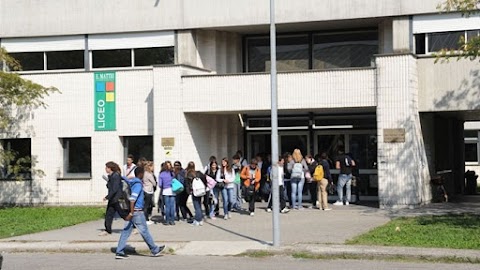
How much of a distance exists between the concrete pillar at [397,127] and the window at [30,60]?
11616 millimetres

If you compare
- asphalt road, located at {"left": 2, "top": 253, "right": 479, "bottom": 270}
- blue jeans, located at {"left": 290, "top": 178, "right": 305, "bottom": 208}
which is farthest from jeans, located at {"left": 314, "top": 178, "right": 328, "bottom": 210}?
asphalt road, located at {"left": 2, "top": 253, "right": 479, "bottom": 270}

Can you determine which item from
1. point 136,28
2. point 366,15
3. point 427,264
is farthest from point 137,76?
point 427,264

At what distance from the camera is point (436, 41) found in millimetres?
23594

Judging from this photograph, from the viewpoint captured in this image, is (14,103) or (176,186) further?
(14,103)

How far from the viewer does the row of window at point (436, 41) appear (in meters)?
23.4

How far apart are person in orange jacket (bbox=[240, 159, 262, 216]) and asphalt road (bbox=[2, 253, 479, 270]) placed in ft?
22.4

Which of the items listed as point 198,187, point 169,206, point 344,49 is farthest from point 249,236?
point 344,49

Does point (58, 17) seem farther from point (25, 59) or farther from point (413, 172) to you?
point (413, 172)

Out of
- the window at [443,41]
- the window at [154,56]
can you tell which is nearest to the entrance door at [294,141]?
the window at [154,56]

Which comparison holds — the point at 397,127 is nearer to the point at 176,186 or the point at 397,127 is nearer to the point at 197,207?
the point at 197,207

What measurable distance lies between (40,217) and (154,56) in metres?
6.67

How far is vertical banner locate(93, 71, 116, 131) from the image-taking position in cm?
2600

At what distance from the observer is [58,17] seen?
87.2 feet

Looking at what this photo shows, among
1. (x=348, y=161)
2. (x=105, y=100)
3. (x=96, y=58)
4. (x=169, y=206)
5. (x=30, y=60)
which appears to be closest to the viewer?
(x=169, y=206)
